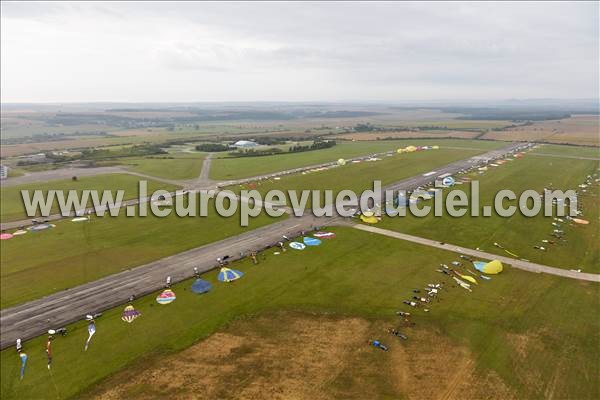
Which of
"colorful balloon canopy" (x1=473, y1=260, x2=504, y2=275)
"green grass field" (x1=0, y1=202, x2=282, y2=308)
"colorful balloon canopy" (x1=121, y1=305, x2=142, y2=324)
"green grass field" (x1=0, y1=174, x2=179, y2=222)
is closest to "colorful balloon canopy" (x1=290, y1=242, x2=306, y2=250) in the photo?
"green grass field" (x1=0, y1=202, x2=282, y2=308)

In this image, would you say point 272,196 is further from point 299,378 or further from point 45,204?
point 299,378

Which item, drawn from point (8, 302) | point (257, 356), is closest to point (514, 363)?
point (257, 356)

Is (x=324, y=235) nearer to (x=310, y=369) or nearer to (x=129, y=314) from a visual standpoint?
(x=310, y=369)

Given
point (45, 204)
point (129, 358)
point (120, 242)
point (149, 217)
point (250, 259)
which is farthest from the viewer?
point (45, 204)

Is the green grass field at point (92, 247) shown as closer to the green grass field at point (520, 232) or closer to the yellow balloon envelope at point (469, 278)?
the green grass field at point (520, 232)

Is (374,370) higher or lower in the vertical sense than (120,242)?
lower

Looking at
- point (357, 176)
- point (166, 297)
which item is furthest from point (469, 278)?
point (357, 176)

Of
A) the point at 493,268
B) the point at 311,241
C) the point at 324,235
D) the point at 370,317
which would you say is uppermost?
the point at 324,235

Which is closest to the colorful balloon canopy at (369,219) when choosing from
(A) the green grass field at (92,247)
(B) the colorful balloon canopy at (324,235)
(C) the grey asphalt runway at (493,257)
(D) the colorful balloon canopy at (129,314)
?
(C) the grey asphalt runway at (493,257)

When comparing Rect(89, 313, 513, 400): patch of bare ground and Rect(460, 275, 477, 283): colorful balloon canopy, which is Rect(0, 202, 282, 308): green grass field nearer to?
Rect(89, 313, 513, 400): patch of bare ground
